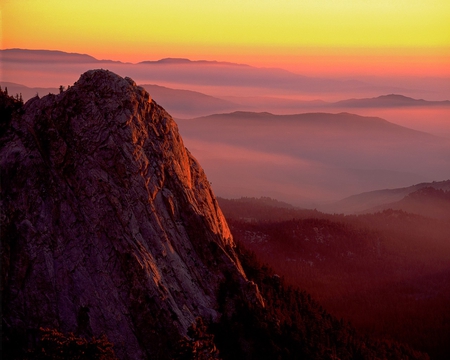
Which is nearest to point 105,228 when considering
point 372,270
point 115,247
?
point 115,247

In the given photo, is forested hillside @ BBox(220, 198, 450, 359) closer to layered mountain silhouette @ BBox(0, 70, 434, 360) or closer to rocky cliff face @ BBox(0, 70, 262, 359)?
layered mountain silhouette @ BBox(0, 70, 434, 360)

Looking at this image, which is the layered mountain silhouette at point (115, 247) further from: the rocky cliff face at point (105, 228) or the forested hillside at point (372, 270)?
the forested hillside at point (372, 270)

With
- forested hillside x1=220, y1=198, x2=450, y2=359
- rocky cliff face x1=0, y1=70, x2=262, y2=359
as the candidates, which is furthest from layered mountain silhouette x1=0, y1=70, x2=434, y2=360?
forested hillside x1=220, y1=198, x2=450, y2=359

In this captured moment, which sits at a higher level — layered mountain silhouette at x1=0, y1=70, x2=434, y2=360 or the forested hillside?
layered mountain silhouette at x1=0, y1=70, x2=434, y2=360

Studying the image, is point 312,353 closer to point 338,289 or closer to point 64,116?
point 64,116

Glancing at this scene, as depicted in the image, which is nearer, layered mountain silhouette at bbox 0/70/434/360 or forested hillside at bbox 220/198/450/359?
layered mountain silhouette at bbox 0/70/434/360

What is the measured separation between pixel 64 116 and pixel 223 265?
12.0 meters

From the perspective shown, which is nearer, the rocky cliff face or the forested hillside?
the rocky cliff face

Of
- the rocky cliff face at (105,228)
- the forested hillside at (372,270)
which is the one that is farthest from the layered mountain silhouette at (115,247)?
the forested hillside at (372,270)

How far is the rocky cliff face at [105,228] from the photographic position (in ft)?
100

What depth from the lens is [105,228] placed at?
31375 mm

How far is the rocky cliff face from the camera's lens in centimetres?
3053

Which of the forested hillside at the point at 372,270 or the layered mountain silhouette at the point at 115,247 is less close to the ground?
the layered mountain silhouette at the point at 115,247

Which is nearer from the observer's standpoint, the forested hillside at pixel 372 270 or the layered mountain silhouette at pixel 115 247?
the layered mountain silhouette at pixel 115 247
